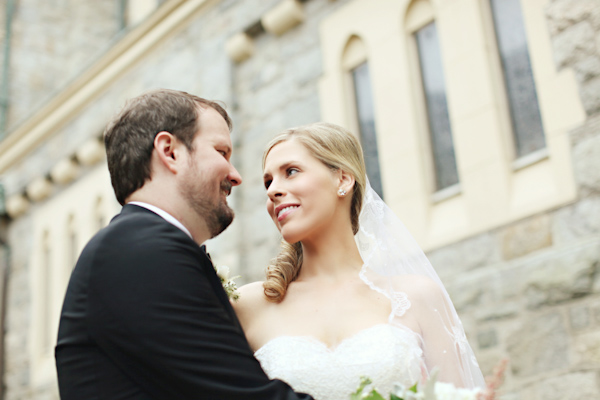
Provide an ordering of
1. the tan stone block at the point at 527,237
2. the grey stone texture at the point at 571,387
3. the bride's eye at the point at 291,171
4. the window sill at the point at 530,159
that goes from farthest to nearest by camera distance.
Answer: the window sill at the point at 530,159 < the tan stone block at the point at 527,237 < the grey stone texture at the point at 571,387 < the bride's eye at the point at 291,171

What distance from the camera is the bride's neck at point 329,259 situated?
10.0ft

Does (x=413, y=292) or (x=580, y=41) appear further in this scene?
(x=580, y=41)

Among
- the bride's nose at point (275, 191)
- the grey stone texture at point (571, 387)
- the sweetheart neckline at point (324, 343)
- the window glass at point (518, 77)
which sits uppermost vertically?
the window glass at point (518, 77)

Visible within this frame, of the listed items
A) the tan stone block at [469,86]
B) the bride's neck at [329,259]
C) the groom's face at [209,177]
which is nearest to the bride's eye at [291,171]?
the bride's neck at [329,259]

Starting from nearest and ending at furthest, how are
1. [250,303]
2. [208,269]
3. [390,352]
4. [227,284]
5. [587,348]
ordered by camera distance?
[208,269] < [390,352] < [227,284] < [250,303] < [587,348]

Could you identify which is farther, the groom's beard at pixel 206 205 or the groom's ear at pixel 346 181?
the groom's ear at pixel 346 181

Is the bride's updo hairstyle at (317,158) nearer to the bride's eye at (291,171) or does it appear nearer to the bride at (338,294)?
the bride at (338,294)

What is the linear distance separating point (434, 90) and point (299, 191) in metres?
3.68


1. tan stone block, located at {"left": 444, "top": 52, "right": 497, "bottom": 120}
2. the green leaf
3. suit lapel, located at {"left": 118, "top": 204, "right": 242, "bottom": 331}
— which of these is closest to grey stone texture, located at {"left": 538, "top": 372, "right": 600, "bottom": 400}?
tan stone block, located at {"left": 444, "top": 52, "right": 497, "bottom": 120}

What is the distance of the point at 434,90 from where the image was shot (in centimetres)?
626

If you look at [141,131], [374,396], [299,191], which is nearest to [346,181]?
[299,191]

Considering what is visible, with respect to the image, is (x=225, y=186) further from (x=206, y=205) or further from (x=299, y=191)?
(x=299, y=191)

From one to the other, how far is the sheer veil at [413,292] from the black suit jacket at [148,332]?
2.93 ft

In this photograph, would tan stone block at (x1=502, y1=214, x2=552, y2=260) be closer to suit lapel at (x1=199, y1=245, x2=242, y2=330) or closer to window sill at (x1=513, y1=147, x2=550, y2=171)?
window sill at (x1=513, y1=147, x2=550, y2=171)
